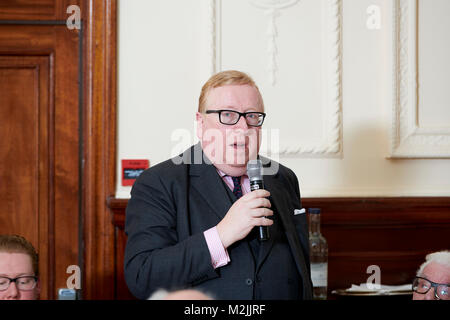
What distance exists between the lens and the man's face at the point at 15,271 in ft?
4.73

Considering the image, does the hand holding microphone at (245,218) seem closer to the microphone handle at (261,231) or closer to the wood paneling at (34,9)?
the microphone handle at (261,231)

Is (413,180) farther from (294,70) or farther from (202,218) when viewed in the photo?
(202,218)

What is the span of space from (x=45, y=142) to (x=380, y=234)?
6.04 ft

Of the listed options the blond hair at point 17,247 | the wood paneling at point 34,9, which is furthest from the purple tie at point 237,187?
the wood paneling at point 34,9

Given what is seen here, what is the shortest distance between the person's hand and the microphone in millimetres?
40

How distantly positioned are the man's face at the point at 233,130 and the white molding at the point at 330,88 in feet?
3.53

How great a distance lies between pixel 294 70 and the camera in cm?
272

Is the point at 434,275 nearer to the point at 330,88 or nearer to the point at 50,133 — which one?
the point at 330,88

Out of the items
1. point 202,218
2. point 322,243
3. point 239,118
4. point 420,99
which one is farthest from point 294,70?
point 202,218

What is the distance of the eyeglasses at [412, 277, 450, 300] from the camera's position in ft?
5.72

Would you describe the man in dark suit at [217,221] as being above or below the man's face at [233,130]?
below
